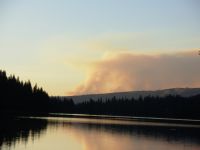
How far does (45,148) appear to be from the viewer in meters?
45.7

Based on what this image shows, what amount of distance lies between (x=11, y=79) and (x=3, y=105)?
17811mm

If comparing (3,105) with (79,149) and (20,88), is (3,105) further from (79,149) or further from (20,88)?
(79,149)

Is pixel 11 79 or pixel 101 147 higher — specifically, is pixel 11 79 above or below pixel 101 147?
above

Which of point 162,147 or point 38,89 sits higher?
point 38,89

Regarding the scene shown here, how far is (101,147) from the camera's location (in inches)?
2000

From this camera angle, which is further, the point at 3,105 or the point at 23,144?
the point at 3,105

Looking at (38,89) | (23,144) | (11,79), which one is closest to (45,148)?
(23,144)

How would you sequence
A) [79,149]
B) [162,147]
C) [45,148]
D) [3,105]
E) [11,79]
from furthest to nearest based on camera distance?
[11,79] → [3,105] → [162,147] → [79,149] → [45,148]

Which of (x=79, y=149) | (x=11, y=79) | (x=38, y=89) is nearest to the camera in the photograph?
(x=79, y=149)

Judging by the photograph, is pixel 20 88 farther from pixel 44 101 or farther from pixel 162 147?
pixel 162 147

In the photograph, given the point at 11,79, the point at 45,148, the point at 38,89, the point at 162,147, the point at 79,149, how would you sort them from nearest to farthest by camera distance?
the point at 45,148 < the point at 79,149 < the point at 162,147 < the point at 11,79 < the point at 38,89

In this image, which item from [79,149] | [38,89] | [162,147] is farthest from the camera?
[38,89]

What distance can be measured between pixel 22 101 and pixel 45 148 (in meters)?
106

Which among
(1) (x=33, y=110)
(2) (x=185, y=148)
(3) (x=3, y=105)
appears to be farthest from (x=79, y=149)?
(1) (x=33, y=110)
